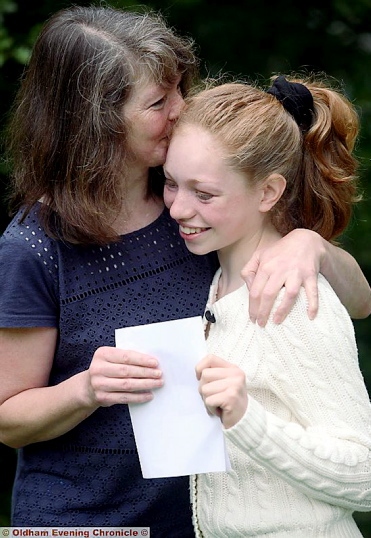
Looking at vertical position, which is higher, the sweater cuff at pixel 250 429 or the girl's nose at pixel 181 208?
the girl's nose at pixel 181 208

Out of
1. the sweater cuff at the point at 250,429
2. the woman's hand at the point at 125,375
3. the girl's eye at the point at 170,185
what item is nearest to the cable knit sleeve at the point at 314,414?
the sweater cuff at the point at 250,429

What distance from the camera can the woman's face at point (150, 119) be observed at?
2316 mm

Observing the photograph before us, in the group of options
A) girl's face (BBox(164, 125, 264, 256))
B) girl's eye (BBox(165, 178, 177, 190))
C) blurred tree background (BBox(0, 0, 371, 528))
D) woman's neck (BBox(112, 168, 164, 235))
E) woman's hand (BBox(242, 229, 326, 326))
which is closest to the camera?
Answer: woman's hand (BBox(242, 229, 326, 326))

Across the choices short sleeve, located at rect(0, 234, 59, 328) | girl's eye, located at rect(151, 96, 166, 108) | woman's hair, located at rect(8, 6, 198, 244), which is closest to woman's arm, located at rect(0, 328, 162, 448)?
short sleeve, located at rect(0, 234, 59, 328)

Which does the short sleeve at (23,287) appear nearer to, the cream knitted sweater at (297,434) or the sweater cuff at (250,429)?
the cream knitted sweater at (297,434)

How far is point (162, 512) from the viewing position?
238 centimetres

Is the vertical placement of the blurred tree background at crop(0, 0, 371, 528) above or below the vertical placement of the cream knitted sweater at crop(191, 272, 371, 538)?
below

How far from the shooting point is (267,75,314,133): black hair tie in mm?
2301

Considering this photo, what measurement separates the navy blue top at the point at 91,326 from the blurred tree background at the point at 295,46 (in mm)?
1605

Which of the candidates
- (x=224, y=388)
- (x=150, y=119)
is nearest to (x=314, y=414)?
(x=224, y=388)

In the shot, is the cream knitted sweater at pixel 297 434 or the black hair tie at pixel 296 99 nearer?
the cream knitted sweater at pixel 297 434

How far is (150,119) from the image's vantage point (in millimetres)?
A: 2324

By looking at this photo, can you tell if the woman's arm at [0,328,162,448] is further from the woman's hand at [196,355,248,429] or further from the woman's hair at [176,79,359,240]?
the woman's hair at [176,79,359,240]

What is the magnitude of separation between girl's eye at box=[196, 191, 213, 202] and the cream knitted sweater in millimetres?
267
